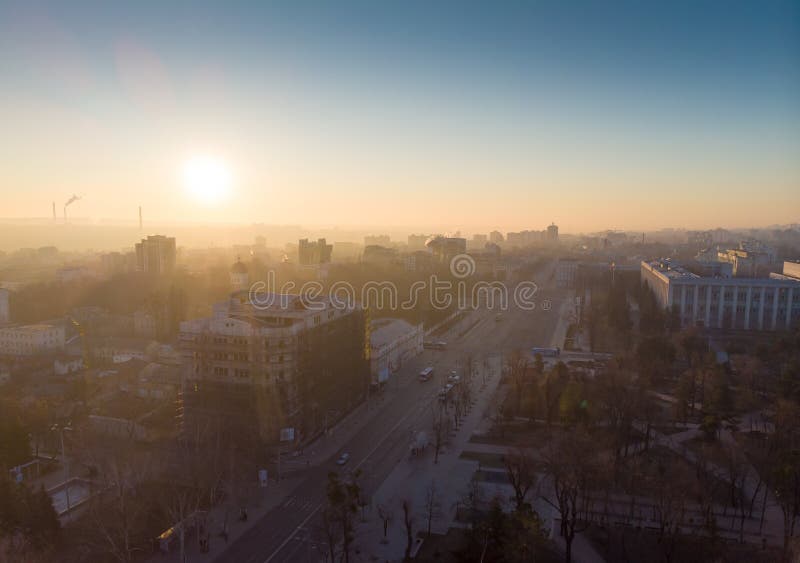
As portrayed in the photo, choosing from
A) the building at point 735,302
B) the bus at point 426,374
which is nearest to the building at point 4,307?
the bus at point 426,374

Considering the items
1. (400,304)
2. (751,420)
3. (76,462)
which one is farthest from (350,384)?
(400,304)

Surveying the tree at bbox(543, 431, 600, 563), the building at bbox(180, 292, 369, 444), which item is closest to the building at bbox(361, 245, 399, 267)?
the building at bbox(180, 292, 369, 444)

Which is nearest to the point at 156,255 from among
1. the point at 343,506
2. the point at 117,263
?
the point at 117,263

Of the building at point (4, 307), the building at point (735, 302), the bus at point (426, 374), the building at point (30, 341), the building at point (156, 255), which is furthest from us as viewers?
the building at point (156, 255)

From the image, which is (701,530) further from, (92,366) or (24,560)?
(92,366)

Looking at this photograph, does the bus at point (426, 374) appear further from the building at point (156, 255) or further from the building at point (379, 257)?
the building at point (379, 257)

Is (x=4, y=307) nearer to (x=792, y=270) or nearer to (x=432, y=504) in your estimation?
(x=432, y=504)

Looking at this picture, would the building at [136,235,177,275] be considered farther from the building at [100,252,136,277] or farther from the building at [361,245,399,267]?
the building at [361,245,399,267]
